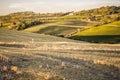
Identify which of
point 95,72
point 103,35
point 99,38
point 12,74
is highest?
point 12,74

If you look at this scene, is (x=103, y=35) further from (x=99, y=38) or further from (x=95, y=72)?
(x=95, y=72)

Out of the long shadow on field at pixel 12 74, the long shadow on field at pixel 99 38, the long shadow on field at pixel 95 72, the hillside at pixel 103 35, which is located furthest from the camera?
the hillside at pixel 103 35

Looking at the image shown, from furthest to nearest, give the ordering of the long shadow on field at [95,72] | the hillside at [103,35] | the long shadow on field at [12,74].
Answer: the hillside at [103,35]
the long shadow on field at [95,72]
the long shadow on field at [12,74]

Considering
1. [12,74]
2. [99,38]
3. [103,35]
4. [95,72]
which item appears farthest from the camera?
[103,35]

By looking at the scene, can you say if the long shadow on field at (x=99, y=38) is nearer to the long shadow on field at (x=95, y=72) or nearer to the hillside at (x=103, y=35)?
the hillside at (x=103, y=35)

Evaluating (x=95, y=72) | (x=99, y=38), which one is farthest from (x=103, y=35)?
(x=95, y=72)

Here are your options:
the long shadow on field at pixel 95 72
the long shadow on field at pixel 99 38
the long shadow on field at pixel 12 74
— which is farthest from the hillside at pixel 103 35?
the long shadow on field at pixel 12 74

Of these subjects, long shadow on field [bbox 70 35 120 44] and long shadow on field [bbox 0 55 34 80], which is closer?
long shadow on field [bbox 0 55 34 80]

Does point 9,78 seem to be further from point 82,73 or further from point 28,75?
point 82,73

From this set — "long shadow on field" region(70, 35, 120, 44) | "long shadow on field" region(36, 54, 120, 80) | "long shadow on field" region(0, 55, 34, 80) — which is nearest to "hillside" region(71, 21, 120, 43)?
"long shadow on field" region(70, 35, 120, 44)

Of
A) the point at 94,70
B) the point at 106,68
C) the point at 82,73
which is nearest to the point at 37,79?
the point at 82,73

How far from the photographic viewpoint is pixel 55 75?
16469 millimetres

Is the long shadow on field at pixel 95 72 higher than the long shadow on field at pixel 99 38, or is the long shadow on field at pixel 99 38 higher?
the long shadow on field at pixel 95 72

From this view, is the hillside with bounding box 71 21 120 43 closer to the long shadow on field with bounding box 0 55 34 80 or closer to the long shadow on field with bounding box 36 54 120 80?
the long shadow on field with bounding box 36 54 120 80
